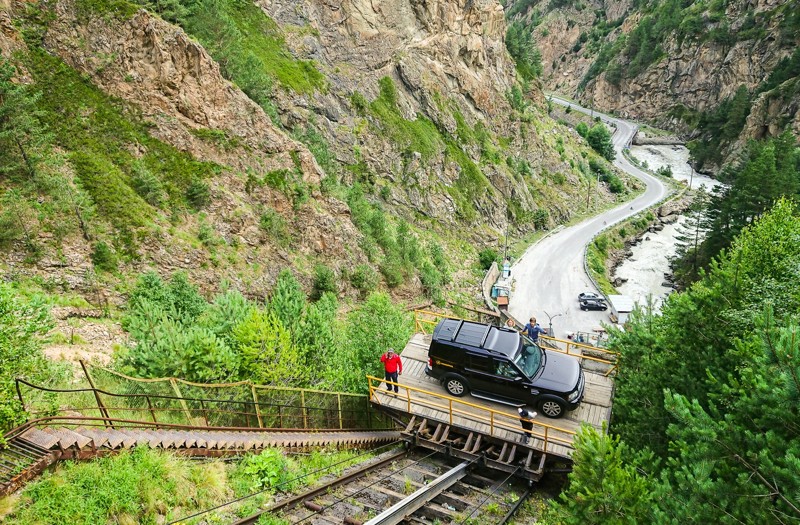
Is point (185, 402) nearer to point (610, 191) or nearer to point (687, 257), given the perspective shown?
point (687, 257)

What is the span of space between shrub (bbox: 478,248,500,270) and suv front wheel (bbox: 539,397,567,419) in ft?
105

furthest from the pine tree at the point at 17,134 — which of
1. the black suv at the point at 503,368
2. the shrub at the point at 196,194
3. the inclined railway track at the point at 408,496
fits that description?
the black suv at the point at 503,368

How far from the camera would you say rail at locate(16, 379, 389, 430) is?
7.37 m

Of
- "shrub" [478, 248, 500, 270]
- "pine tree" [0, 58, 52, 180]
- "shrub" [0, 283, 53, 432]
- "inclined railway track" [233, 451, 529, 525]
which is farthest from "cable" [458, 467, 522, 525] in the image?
"shrub" [478, 248, 500, 270]

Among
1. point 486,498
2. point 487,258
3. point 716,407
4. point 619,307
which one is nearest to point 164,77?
point 486,498

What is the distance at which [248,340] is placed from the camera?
11.1m

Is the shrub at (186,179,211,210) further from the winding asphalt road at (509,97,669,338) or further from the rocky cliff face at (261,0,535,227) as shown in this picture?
the winding asphalt road at (509,97,669,338)

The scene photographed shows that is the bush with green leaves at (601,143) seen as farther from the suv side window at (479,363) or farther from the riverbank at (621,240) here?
the suv side window at (479,363)

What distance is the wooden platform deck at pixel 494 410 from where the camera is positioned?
1145 centimetres

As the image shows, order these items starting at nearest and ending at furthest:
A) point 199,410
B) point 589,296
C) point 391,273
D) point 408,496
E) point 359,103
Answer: point 408,496 → point 199,410 → point 391,273 → point 589,296 → point 359,103

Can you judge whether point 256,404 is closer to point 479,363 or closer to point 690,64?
point 479,363

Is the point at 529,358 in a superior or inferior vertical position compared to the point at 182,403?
inferior

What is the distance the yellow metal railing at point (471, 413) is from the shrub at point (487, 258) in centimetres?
3145

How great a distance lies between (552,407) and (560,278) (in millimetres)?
35149
